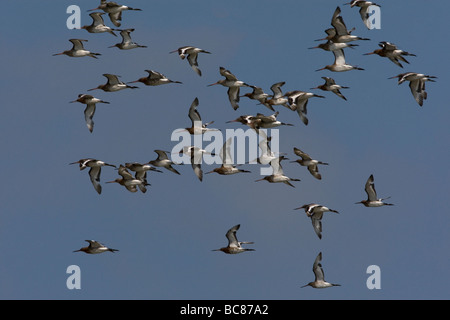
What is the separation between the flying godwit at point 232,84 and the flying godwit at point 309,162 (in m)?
2.61

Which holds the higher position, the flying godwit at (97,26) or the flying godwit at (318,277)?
the flying godwit at (97,26)

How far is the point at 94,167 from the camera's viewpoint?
134 ft

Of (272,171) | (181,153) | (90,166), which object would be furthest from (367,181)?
(90,166)

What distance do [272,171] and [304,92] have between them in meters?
2.82

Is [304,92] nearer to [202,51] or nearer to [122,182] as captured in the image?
[202,51]

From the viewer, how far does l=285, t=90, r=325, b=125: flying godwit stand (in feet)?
130

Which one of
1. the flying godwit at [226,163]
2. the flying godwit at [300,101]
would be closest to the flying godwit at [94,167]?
the flying godwit at [226,163]

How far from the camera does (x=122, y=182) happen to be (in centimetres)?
4106

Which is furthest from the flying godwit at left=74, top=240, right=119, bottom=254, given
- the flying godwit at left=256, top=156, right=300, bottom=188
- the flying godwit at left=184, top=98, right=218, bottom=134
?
the flying godwit at left=256, top=156, right=300, bottom=188

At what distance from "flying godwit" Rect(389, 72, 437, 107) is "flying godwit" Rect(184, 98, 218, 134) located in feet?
20.1

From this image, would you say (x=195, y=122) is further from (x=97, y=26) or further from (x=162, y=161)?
(x=97, y=26)

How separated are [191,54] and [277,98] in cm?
312

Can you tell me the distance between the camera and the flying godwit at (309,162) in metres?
40.8

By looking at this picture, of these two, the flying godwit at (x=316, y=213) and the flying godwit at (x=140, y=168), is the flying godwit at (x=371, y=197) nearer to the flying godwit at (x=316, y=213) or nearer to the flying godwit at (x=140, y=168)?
the flying godwit at (x=316, y=213)
